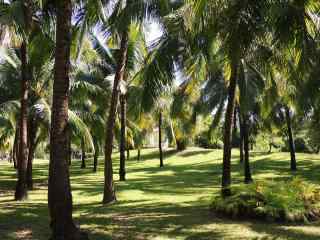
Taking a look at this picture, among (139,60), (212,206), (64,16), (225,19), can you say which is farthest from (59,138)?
(139,60)

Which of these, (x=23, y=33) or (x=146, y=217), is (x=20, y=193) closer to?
(x=146, y=217)

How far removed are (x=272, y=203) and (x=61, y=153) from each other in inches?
238

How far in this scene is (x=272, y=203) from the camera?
11.7m

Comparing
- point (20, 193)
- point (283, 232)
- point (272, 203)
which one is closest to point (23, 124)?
point (20, 193)

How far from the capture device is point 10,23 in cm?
1230

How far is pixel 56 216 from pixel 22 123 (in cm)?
785

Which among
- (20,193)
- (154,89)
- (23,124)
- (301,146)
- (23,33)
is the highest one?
(23,33)

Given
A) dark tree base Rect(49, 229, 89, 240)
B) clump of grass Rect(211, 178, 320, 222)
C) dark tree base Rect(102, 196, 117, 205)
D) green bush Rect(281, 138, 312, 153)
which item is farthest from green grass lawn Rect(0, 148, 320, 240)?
green bush Rect(281, 138, 312, 153)

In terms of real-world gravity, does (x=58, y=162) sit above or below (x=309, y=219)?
above

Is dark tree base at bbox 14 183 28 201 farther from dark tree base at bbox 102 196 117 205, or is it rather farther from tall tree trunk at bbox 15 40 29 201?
dark tree base at bbox 102 196 117 205

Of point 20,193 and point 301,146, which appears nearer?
point 20,193

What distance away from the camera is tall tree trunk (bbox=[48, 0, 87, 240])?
26.6ft

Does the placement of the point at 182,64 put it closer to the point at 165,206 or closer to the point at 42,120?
the point at 165,206

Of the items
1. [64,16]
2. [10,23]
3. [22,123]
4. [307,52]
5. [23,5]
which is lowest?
[22,123]
